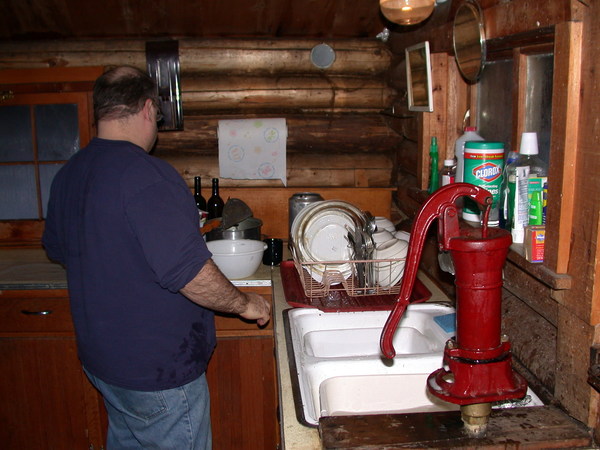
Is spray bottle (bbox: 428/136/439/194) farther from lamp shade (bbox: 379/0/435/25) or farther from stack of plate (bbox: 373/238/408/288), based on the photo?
lamp shade (bbox: 379/0/435/25)

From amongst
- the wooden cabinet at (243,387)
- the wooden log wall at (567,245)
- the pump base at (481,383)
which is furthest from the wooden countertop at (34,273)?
the pump base at (481,383)

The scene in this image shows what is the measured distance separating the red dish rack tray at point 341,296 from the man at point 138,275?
205 mm

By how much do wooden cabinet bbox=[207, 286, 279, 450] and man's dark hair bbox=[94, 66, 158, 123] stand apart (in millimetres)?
1135

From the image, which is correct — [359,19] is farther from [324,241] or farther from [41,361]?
[41,361]

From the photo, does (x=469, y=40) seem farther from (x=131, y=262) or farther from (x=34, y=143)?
(x=34, y=143)

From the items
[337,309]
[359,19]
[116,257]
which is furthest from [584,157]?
[359,19]

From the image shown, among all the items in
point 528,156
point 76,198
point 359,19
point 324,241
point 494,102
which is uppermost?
point 359,19

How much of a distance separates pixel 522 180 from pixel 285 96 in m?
1.87

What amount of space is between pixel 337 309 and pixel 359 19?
5.50 feet

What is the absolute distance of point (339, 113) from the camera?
322cm

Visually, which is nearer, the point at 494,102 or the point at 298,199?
the point at 494,102

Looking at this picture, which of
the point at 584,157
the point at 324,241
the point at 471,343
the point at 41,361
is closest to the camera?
the point at 471,343

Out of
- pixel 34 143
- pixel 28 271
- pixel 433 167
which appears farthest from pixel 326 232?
pixel 34 143

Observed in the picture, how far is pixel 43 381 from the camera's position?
8.78 feet
